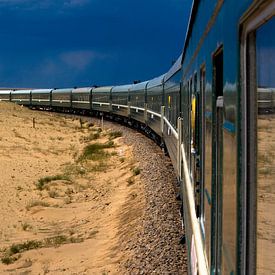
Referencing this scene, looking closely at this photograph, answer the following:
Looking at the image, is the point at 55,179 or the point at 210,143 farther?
the point at 55,179

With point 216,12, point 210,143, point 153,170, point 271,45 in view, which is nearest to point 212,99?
point 210,143

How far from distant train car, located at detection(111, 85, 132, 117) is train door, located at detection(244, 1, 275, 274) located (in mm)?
31424

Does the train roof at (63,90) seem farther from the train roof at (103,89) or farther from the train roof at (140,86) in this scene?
the train roof at (140,86)

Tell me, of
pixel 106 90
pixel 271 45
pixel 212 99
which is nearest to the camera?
pixel 271 45

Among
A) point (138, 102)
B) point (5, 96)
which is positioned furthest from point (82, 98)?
point (5, 96)

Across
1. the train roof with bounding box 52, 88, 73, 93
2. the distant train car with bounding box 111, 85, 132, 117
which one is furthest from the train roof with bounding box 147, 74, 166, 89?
the train roof with bounding box 52, 88, 73, 93

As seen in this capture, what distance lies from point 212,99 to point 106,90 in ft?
129

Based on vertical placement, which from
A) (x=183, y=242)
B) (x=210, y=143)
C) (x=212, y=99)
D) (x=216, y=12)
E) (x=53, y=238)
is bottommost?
(x=53, y=238)

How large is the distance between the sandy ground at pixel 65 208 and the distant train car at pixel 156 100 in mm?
1710

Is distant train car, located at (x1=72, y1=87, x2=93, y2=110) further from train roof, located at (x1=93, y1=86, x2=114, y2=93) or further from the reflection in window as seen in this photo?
the reflection in window

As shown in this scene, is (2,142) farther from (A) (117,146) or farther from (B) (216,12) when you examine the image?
(B) (216,12)

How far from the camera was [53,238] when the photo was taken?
13492mm

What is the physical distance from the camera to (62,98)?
57.5 metres

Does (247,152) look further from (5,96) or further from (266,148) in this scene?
(5,96)
